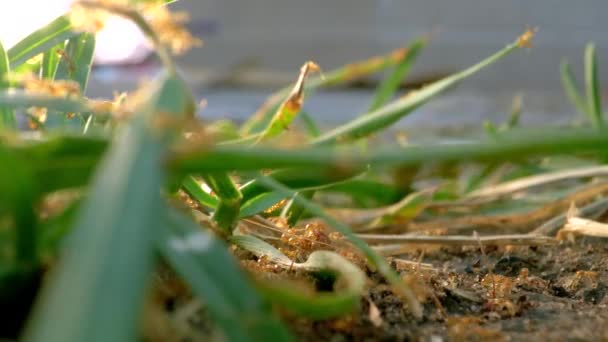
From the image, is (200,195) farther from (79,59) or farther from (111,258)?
(111,258)

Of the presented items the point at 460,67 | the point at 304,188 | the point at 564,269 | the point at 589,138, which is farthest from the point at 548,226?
the point at 460,67

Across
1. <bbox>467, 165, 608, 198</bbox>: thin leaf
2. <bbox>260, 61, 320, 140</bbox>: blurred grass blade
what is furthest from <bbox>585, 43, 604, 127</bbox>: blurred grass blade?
<bbox>260, 61, 320, 140</bbox>: blurred grass blade

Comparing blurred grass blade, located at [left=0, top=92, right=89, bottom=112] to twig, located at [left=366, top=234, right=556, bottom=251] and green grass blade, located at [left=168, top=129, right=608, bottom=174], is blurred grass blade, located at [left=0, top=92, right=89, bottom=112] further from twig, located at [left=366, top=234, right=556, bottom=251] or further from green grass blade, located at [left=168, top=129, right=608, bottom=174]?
twig, located at [left=366, top=234, right=556, bottom=251]

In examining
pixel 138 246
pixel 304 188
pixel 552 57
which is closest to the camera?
pixel 138 246

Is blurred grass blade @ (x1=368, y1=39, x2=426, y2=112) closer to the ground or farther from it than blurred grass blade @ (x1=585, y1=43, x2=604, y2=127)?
farther from it

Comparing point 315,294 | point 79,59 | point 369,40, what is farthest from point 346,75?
point 369,40

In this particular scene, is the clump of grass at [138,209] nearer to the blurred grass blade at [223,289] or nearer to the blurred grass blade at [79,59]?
the blurred grass blade at [223,289]

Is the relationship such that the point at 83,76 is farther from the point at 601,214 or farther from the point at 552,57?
the point at 552,57
